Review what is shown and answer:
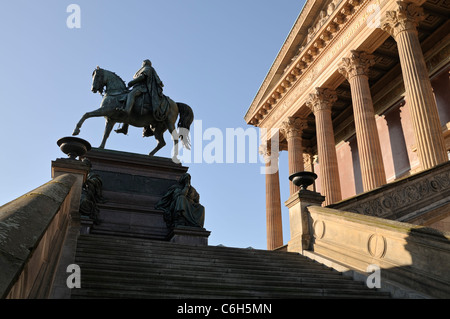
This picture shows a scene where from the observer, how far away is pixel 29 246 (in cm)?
279

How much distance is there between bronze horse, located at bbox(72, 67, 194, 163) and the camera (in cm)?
1133

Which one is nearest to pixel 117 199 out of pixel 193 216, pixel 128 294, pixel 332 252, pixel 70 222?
pixel 193 216

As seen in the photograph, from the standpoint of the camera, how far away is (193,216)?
10102 millimetres

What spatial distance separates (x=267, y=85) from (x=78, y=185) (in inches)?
903

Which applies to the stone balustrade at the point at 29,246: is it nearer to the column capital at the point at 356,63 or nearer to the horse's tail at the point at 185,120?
the horse's tail at the point at 185,120

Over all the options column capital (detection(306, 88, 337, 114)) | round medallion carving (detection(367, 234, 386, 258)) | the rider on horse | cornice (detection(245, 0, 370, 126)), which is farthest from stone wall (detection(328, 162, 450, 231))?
column capital (detection(306, 88, 337, 114))

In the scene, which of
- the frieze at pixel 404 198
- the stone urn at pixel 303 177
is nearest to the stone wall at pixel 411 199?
the frieze at pixel 404 198

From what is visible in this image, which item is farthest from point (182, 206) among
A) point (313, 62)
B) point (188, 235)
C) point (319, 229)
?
point (313, 62)

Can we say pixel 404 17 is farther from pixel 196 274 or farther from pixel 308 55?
pixel 196 274

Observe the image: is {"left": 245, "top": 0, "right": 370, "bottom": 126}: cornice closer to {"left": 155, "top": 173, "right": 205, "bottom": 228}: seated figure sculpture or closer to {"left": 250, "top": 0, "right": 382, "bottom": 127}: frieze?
{"left": 250, "top": 0, "right": 382, "bottom": 127}: frieze

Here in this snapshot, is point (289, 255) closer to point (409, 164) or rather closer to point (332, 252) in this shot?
point (332, 252)

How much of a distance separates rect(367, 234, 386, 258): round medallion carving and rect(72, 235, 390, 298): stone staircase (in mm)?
582

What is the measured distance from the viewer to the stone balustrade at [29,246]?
7.93 ft

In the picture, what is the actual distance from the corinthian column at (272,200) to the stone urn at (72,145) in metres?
19.2
